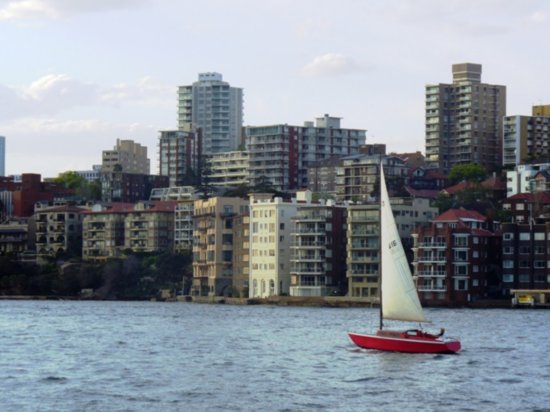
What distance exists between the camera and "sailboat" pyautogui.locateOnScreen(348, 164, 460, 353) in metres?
81.5

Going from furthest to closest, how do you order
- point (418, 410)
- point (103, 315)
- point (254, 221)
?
point (254, 221) → point (103, 315) → point (418, 410)

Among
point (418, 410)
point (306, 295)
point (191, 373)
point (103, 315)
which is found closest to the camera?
point (418, 410)

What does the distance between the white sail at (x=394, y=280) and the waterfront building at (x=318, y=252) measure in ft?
303

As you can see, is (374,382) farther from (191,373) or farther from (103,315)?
(103,315)

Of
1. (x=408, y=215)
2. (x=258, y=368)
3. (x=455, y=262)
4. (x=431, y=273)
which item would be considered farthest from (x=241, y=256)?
(x=258, y=368)

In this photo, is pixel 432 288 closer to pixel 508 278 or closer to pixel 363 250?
pixel 508 278

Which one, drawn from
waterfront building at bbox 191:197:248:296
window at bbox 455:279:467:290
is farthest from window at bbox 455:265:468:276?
waterfront building at bbox 191:197:248:296

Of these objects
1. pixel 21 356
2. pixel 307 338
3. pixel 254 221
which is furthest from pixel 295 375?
pixel 254 221

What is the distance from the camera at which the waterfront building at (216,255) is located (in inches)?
7638

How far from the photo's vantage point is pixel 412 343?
8112 cm

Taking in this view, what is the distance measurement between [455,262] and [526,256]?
7957mm

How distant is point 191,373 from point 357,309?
8829cm

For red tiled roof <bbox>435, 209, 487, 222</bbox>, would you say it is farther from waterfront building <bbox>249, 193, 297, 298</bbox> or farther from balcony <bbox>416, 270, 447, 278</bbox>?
waterfront building <bbox>249, 193, 297, 298</bbox>

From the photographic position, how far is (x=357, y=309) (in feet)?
530
